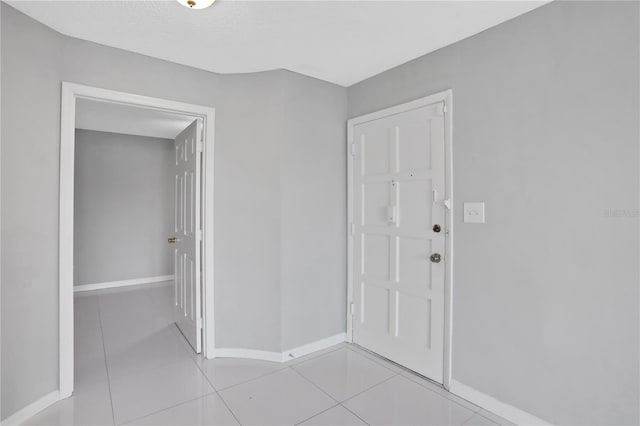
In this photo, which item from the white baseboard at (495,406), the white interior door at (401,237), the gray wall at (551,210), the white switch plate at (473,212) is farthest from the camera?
the white interior door at (401,237)

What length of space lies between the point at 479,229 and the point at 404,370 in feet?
4.05

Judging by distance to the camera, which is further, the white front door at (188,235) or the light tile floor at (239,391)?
the white front door at (188,235)

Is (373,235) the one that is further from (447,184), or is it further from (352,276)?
(447,184)

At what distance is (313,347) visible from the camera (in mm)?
2736

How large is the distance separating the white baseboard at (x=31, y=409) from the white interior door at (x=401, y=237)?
2189mm

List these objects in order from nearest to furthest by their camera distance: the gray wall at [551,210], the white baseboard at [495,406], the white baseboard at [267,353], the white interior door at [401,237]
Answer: the gray wall at [551,210], the white baseboard at [495,406], the white interior door at [401,237], the white baseboard at [267,353]

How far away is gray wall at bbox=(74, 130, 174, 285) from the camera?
464 cm

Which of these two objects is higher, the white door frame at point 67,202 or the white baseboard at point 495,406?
the white door frame at point 67,202

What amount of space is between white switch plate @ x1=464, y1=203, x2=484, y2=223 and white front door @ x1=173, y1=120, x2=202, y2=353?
205 cm

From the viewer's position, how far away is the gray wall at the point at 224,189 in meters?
1.77

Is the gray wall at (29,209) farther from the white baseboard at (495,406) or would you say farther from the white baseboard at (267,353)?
the white baseboard at (495,406)

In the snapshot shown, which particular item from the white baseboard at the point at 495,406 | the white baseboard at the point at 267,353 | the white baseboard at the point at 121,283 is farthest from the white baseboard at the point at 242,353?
the white baseboard at the point at 121,283

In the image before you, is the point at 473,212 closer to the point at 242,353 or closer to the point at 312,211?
the point at 312,211

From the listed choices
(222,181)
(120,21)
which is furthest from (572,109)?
(120,21)
